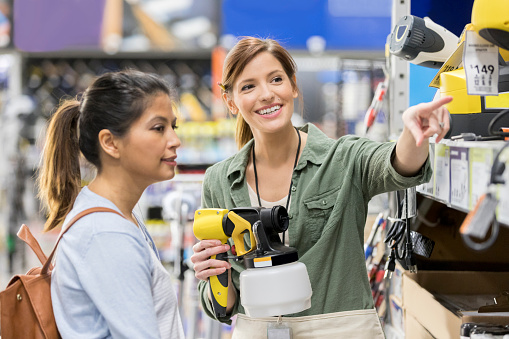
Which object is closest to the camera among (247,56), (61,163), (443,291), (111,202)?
(111,202)

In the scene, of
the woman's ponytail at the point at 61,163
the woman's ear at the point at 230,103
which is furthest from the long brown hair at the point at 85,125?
the woman's ear at the point at 230,103

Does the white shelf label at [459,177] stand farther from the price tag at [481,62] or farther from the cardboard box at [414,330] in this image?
the cardboard box at [414,330]

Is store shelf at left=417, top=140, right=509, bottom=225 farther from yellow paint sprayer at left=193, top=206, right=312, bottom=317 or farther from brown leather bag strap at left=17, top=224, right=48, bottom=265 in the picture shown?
brown leather bag strap at left=17, top=224, right=48, bottom=265

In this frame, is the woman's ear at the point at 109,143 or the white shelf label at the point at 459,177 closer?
the white shelf label at the point at 459,177

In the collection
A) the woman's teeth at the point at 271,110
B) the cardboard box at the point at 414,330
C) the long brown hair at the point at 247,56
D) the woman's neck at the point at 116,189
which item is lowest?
the cardboard box at the point at 414,330

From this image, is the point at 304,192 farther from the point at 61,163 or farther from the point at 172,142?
the point at 61,163

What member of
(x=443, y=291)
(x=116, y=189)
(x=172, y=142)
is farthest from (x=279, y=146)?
(x=443, y=291)

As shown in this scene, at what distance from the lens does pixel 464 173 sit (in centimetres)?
111

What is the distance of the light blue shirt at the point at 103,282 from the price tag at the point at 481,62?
2.52ft

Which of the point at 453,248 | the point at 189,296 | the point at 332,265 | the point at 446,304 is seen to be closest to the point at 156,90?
the point at 332,265

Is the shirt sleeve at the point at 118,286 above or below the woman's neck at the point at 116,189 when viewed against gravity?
below

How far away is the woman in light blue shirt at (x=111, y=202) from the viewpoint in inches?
44.7

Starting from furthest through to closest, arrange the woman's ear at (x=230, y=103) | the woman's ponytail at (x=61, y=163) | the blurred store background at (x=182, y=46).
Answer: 1. the blurred store background at (x=182, y=46)
2. the woman's ear at (x=230, y=103)
3. the woman's ponytail at (x=61, y=163)

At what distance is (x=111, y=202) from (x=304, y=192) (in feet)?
1.87
